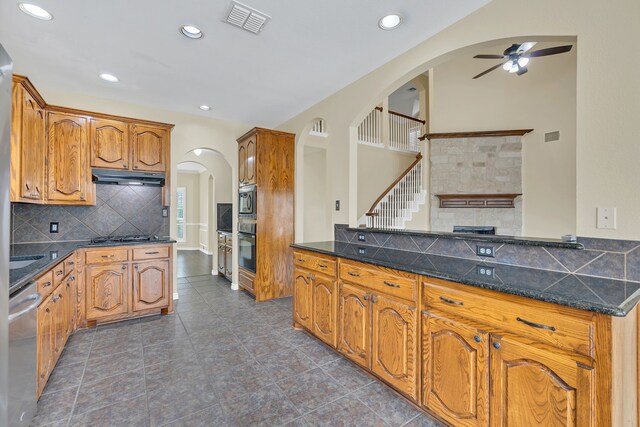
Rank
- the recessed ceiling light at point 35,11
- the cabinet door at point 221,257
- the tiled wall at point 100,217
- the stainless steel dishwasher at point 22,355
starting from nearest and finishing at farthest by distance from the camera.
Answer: the stainless steel dishwasher at point 22,355
the recessed ceiling light at point 35,11
the tiled wall at point 100,217
the cabinet door at point 221,257

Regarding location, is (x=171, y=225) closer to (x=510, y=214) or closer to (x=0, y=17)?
(x=0, y=17)

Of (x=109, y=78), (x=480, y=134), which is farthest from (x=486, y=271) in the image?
(x=480, y=134)

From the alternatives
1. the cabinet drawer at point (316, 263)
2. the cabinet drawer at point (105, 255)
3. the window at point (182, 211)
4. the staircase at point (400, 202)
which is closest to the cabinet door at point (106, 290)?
the cabinet drawer at point (105, 255)

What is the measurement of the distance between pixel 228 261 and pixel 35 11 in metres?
3.94

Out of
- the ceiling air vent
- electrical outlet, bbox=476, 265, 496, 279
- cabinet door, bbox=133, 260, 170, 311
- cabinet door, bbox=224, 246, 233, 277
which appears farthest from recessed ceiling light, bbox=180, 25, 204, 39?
cabinet door, bbox=224, 246, 233, 277

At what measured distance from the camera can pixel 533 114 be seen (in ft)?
16.4

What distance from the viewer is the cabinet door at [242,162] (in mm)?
Answer: 4527

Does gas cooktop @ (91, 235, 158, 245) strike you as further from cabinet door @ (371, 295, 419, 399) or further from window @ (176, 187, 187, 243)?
window @ (176, 187, 187, 243)

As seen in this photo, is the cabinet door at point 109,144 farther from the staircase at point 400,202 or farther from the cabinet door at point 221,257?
the staircase at point 400,202

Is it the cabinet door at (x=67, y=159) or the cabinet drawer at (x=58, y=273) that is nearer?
the cabinet drawer at (x=58, y=273)

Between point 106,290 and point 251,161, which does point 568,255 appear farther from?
point 106,290

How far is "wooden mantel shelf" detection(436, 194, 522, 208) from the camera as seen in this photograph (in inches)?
201

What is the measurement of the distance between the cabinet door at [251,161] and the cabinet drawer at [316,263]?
1.70 meters

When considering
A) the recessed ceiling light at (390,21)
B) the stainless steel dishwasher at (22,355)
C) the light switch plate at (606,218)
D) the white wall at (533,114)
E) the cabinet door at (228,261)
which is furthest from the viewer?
the cabinet door at (228,261)
